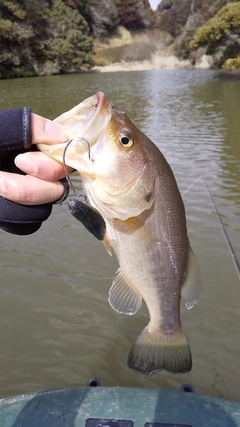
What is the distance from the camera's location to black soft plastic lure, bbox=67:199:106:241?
1.75 meters

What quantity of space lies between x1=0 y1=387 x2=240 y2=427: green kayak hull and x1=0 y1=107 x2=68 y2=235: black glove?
1355mm

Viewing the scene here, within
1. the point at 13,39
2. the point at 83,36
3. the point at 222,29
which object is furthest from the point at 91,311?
the point at 83,36

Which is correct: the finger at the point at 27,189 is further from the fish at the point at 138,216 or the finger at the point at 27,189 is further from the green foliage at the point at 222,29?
the green foliage at the point at 222,29

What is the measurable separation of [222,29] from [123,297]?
33490mm

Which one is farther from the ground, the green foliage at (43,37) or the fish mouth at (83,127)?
the green foliage at (43,37)

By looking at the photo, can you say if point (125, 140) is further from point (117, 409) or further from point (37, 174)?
point (117, 409)

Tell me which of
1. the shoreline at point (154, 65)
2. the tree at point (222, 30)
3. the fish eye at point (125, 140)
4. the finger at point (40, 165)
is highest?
the tree at point (222, 30)

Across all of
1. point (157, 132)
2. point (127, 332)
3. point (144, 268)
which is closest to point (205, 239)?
point (127, 332)

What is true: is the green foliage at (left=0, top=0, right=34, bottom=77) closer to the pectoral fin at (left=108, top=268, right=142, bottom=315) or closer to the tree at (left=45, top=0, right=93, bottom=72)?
A: the tree at (left=45, top=0, right=93, bottom=72)

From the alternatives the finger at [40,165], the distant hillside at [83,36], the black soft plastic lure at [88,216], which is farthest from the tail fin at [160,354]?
the distant hillside at [83,36]

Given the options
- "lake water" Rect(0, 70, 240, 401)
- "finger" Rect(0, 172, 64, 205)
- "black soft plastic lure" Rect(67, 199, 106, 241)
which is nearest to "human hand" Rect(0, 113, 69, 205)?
"finger" Rect(0, 172, 64, 205)

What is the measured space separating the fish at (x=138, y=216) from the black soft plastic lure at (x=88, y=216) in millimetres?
61

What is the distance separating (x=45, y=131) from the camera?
1763 mm

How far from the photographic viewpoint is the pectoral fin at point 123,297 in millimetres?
2109
